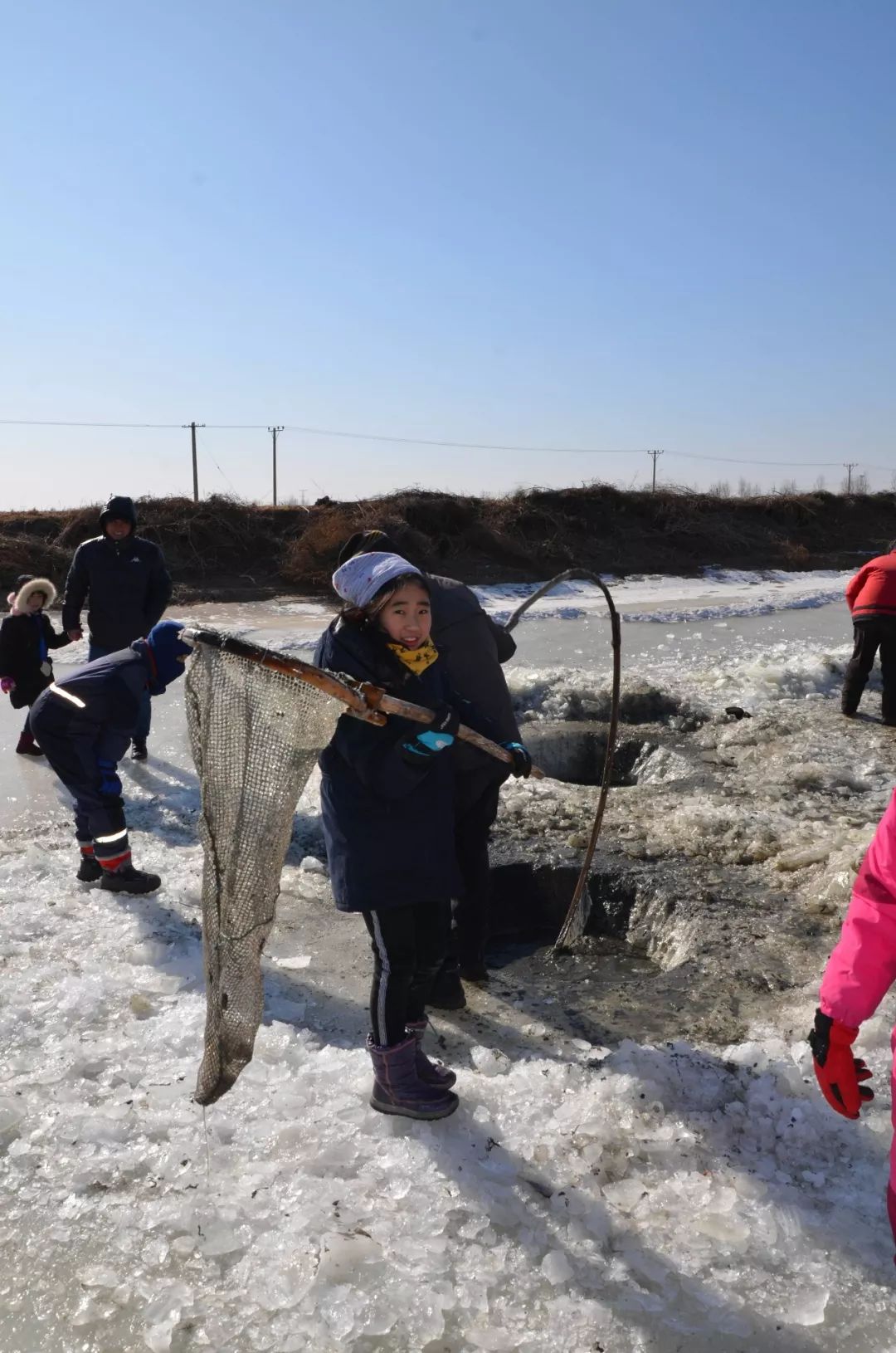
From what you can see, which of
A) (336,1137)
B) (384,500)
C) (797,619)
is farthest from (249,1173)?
(384,500)

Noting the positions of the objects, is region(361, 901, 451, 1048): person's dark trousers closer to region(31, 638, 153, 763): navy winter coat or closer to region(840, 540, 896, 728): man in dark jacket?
region(31, 638, 153, 763): navy winter coat

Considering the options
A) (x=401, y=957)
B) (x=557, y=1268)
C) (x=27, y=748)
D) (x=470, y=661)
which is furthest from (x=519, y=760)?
(x=27, y=748)

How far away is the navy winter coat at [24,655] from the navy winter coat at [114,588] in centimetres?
24

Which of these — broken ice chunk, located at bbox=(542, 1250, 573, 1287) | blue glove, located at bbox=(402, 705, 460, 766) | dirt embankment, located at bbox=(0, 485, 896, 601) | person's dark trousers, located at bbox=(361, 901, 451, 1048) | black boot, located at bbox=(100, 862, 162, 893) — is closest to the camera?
broken ice chunk, located at bbox=(542, 1250, 573, 1287)

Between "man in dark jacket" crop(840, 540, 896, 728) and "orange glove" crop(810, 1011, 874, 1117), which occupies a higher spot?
"man in dark jacket" crop(840, 540, 896, 728)

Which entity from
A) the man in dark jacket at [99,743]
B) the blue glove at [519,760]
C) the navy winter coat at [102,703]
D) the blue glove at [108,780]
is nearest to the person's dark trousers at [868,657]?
the blue glove at [519,760]

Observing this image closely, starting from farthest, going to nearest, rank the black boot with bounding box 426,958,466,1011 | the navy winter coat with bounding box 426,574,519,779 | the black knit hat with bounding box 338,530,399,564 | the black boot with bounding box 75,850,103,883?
1. the black boot with bounding box 75,850,103,883
2. the black boot with bounding box 426,958,466,1011
3. the navy winter coat with bounding box 426,574,519,779
4. the black knit hat with bounding box 338,530,399,564

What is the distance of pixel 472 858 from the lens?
12.3ft

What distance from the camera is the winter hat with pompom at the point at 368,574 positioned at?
277 cm

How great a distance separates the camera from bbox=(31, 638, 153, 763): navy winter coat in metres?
4.50

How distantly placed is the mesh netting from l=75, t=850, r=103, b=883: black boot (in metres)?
2.19

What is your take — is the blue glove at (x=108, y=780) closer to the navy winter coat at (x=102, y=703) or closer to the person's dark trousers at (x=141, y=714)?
the navy winter coat at (x=102, y=703)

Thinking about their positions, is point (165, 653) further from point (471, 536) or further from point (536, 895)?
point (471, 536)

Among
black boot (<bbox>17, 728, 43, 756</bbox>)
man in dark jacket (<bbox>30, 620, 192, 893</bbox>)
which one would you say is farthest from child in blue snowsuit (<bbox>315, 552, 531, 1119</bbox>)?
black boot (<bbox>17, 728, 43, 756</bbox>)
